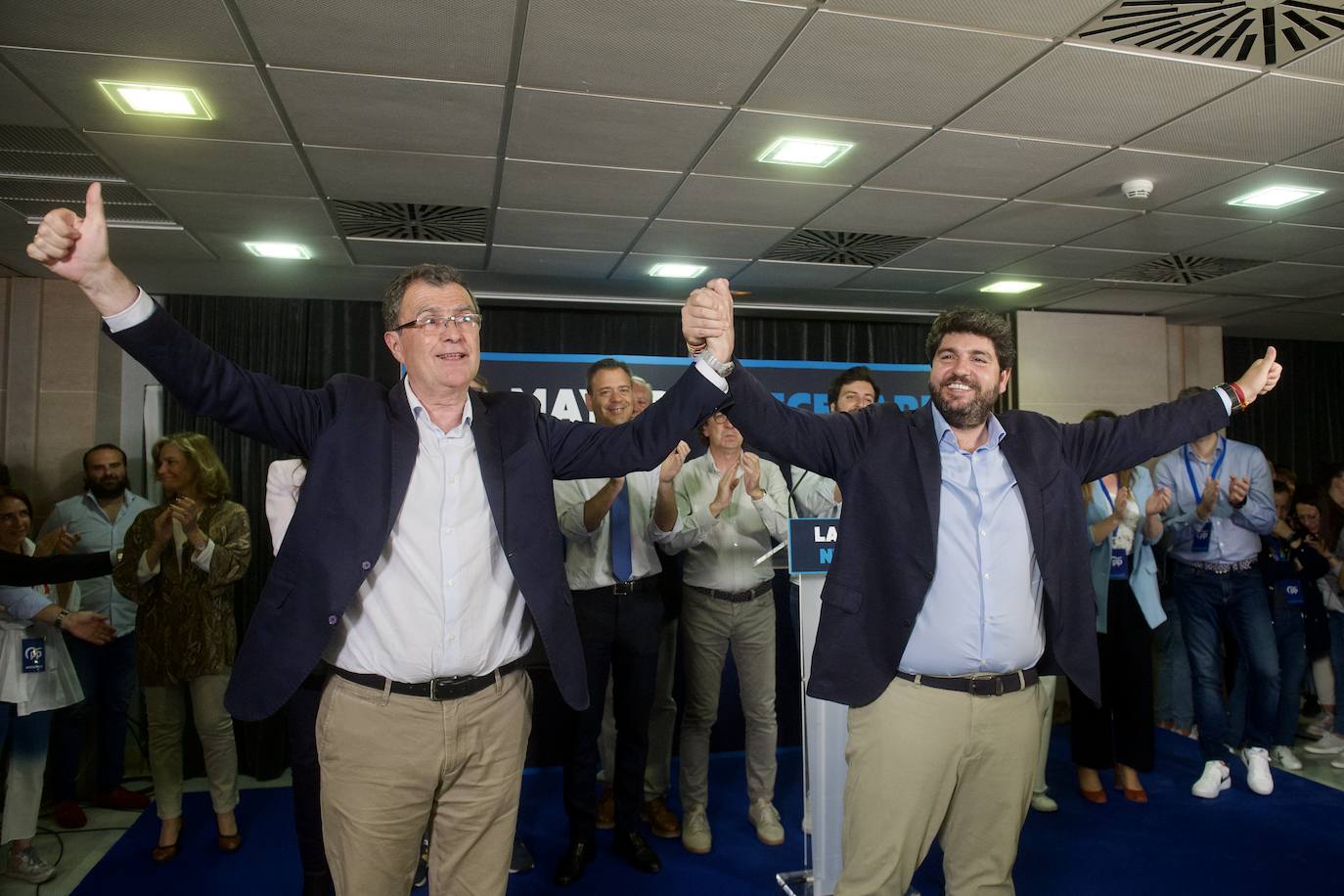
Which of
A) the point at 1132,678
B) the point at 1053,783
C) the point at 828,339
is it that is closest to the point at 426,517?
the point at 1132,678

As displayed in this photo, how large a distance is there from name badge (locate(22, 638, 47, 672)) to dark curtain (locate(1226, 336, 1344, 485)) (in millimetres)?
8947

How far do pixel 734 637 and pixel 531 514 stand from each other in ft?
7.69

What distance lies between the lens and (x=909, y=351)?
6.90 m

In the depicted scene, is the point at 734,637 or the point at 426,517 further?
the point at 734,637

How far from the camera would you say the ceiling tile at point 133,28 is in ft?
8.70

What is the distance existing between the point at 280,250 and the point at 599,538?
2.57m

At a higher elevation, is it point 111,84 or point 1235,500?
point 111,84

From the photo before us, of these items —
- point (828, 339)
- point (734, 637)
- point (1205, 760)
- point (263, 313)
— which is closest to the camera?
point (734, 637)

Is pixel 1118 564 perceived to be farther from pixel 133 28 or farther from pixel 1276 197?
pixel 133 28

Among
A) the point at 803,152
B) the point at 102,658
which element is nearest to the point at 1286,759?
the point at 803,152

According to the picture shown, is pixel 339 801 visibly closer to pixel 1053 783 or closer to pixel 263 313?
pixel 1053 783

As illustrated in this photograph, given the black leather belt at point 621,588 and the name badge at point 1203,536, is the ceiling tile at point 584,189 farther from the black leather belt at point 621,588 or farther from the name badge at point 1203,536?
the name badge at point 1203,536

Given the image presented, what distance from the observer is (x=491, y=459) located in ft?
6.63

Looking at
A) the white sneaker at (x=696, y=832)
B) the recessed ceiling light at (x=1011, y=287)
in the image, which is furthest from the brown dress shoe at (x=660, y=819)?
the recessed ceiling light at (x=1011, y=287)
